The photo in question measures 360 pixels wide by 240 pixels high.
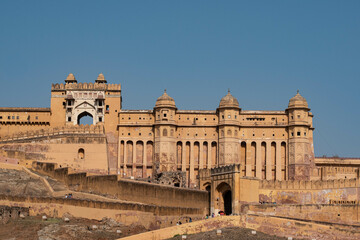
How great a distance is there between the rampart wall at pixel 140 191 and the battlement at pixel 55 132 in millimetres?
18859

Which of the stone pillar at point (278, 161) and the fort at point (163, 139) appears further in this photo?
the stone pillar at point (278, 161)

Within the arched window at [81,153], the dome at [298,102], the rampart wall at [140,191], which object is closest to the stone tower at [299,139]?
the dome at [298,102]

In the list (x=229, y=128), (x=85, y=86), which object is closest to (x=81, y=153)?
(x=85, y=86)

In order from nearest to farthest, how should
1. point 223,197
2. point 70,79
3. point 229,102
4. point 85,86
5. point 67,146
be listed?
point 223,197, point 67,146, point 229,102, point 85,86, point 70,79

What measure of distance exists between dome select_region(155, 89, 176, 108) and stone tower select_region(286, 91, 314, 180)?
47.3 ft

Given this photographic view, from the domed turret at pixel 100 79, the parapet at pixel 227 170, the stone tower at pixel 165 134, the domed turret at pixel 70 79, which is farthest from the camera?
the domed turret at pixel 70 79

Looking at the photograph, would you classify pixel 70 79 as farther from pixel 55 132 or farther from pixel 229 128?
pixel 229 128

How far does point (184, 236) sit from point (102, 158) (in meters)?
38.0

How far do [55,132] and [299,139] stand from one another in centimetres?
2943

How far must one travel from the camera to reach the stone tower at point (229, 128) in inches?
3561

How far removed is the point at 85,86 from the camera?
9381 centimetres

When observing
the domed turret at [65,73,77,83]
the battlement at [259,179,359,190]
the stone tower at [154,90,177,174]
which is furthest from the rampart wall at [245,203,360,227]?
the domed turret at [65,73,77,83]

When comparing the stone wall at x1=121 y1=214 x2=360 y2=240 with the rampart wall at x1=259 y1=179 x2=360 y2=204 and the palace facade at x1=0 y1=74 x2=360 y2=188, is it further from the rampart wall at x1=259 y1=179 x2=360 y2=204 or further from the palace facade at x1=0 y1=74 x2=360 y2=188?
the palace facade at x1=0 y1=74 x2=360 y2=188

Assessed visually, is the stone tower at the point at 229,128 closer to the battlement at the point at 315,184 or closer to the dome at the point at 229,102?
the dome at the point at 229,102
